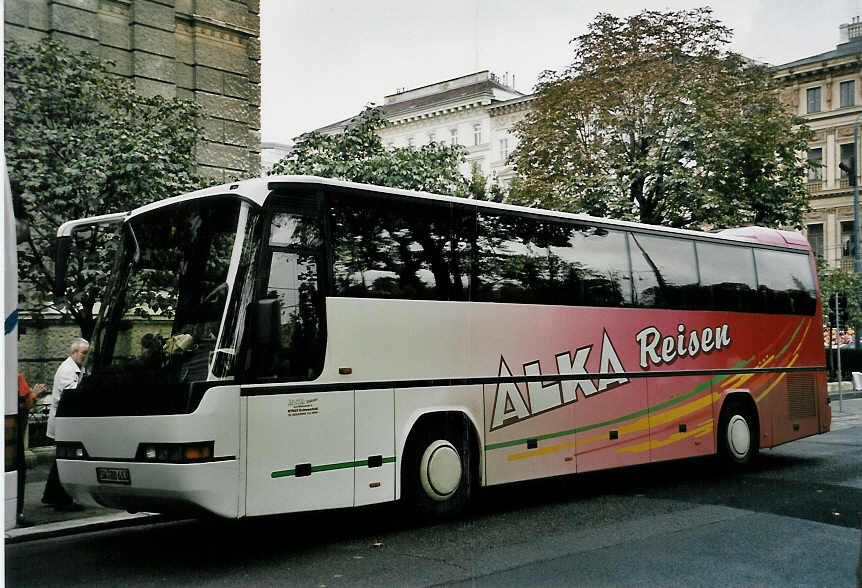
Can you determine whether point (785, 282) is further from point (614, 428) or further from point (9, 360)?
point (9, 360)

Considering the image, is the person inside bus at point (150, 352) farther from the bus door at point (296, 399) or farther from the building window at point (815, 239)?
the building window at point (815, 239)

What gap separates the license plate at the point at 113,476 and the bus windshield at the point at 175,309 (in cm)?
46

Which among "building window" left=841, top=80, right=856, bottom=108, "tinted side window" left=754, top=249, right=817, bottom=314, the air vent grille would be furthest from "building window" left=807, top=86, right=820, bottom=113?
the air vent grille

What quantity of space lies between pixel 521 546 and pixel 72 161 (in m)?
7.58

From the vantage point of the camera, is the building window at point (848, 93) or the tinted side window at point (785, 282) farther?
the tinted side window at point (785, 282)

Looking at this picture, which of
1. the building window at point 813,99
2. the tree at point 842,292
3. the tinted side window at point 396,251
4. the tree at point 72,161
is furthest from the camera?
the tree at point 842,292

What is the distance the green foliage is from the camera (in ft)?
46.5

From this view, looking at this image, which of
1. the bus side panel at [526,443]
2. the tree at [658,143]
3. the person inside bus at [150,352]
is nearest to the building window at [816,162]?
the tree at [658,143]

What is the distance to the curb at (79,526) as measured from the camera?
343 inches

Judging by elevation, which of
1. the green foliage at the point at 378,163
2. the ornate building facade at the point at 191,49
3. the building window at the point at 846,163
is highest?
the ornate building facade at the point at 191,49

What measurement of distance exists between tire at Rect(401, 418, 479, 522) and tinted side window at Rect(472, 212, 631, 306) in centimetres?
142

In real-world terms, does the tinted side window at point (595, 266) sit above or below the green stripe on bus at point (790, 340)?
above

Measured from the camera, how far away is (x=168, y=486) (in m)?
7.38

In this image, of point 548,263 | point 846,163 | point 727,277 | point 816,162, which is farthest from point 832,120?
point 548,263
